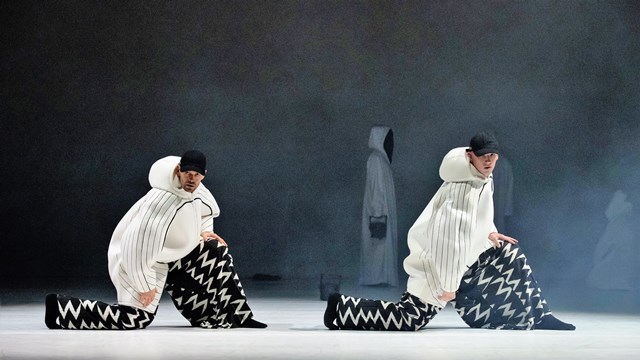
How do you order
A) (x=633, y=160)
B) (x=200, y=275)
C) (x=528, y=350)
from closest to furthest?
(x=528, y=350) < (x=200, y=275) < (x=633, y=160)

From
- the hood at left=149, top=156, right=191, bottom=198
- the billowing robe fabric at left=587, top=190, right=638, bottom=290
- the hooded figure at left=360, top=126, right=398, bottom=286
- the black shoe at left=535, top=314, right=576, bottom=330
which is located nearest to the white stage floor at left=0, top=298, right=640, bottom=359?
the black shoe at left=535, top=314, right=576, bottom=330

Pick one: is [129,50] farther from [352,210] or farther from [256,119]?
[352,210]

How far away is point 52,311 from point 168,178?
3.01 ft

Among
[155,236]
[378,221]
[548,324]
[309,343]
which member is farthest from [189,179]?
[378,221]

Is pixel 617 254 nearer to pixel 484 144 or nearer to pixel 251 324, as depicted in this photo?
pixel 484 144

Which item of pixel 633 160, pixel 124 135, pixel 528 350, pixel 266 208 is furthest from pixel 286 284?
pixel 528 350

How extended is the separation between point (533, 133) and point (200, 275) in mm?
7776

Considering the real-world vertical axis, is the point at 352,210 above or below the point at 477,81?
below

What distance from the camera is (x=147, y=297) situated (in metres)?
5.38

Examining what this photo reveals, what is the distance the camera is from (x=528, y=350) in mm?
4555

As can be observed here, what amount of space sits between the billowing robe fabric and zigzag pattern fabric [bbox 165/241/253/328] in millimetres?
5548

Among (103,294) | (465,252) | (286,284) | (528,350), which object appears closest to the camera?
(528,350)

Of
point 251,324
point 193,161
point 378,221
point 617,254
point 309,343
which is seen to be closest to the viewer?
point 309,343

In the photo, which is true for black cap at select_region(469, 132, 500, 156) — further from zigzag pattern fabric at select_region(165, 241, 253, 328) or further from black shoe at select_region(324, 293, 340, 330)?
zigzag pattern fabric at select_region(165, 241, 253, 328)
